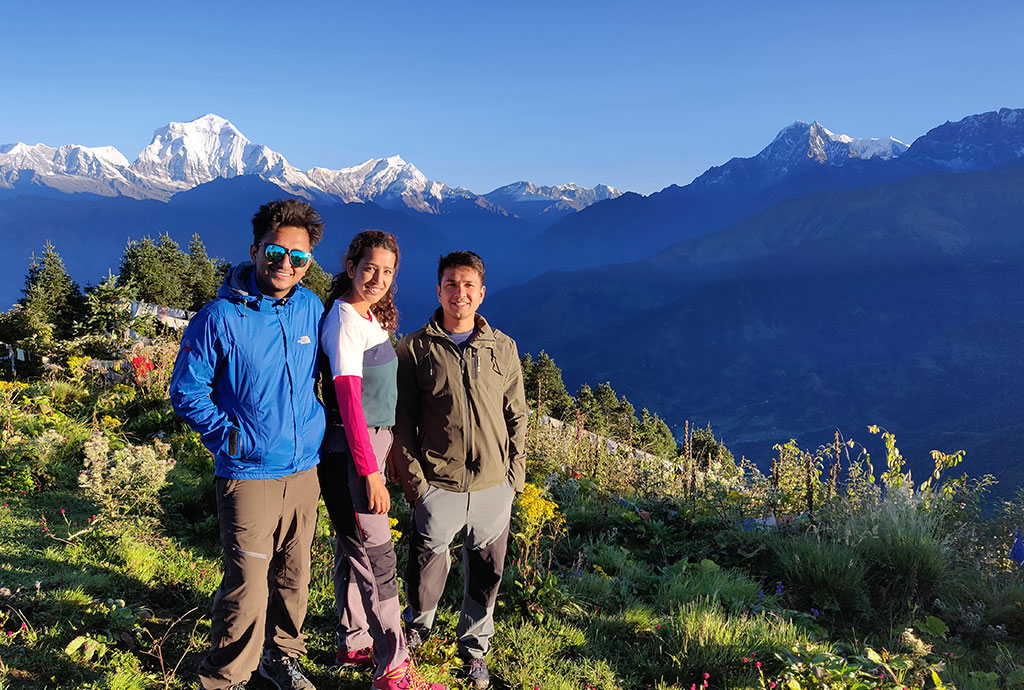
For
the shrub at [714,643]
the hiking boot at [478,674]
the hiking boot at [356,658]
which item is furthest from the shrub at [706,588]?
the hiking boot at [356,658]

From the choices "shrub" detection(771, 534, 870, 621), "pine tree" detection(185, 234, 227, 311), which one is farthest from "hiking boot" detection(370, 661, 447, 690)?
"pine tree" detection(185, 234, 227, 311)

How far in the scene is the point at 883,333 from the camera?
192 meters

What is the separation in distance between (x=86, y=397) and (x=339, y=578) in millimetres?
6129

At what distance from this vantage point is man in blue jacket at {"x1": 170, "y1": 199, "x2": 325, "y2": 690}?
7.27ft

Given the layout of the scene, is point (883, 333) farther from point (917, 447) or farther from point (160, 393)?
point (160, 393)

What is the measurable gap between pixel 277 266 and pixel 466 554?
1.64 metres

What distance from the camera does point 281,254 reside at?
2365mm

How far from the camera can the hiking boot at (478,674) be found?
263 centimetres

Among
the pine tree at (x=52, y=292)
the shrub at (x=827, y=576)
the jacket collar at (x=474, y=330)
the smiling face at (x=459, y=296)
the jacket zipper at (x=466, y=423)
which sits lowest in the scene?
the shrub at (x=827, y=576)

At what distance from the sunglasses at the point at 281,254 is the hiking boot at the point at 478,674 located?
2.06 metres

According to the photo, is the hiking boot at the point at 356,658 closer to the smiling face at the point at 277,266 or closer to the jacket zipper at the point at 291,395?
the jacket zipper at the point at 291,395

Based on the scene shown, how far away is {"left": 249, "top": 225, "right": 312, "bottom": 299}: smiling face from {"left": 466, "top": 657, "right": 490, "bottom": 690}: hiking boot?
6.45ft

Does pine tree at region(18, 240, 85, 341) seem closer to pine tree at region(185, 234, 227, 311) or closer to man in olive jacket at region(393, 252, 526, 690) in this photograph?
pine tree at region(185, 234, 227, 311)

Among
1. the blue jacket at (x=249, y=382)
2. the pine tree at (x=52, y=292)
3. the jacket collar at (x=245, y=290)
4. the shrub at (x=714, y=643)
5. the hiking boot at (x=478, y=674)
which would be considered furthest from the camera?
the pine tree at (x=52, y=292)
